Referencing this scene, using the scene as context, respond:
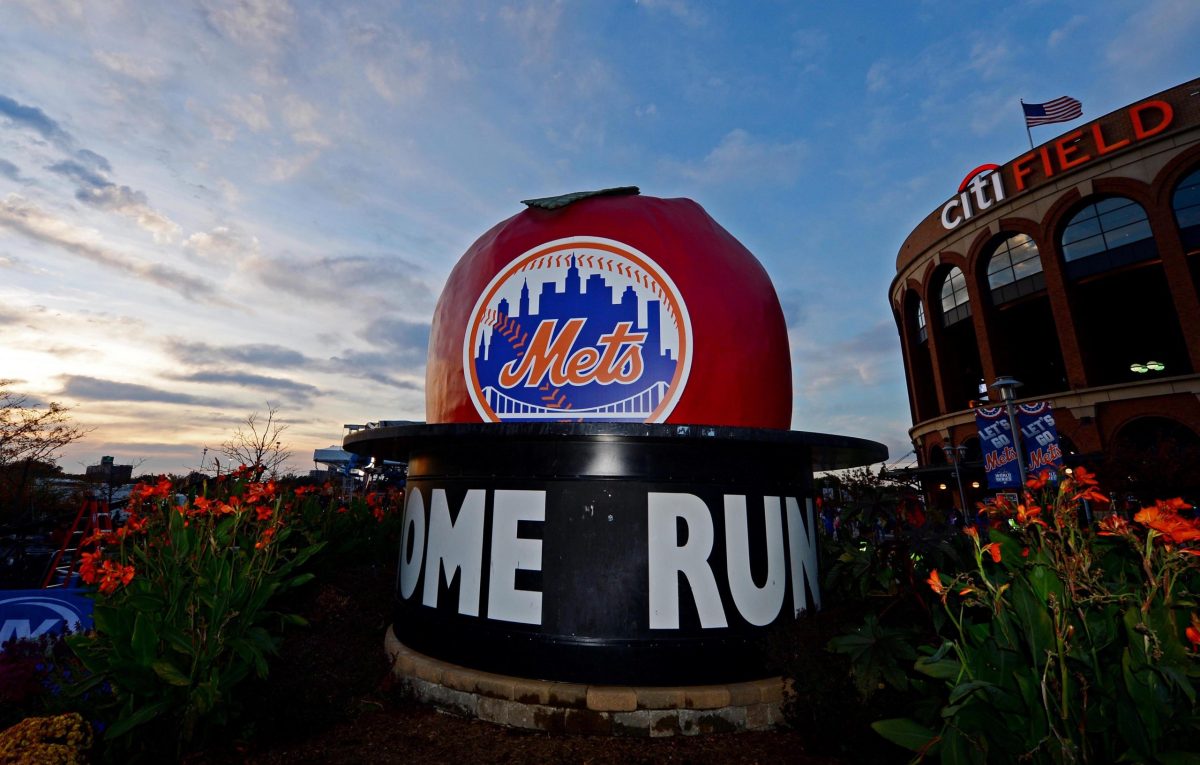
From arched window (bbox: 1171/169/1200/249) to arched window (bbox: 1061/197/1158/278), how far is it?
120 cm

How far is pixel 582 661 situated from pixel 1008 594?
13.8 ft

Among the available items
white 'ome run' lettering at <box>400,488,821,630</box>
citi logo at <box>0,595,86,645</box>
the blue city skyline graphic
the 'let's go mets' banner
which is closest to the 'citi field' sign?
the 'let's go mets' banner

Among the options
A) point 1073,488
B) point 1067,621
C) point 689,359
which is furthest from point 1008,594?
point 689,359

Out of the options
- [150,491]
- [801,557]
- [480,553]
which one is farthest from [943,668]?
[150,491]

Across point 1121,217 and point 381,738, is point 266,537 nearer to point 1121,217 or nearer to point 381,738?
point 381,738

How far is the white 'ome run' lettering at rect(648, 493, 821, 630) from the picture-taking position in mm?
6316

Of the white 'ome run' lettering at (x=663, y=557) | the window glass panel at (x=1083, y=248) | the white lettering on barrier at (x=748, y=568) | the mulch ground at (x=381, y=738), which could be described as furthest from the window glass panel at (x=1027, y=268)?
the mulch ground at (x=381, y=738)

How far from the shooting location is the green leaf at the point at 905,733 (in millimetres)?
3521

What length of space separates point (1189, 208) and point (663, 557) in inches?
1536

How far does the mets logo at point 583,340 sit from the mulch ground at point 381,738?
3447 millimetres

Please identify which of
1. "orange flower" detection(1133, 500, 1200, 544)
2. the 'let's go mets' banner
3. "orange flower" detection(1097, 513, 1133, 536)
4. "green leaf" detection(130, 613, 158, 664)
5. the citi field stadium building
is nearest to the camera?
"orange flower" detection(1133, 500, 1200, 544)

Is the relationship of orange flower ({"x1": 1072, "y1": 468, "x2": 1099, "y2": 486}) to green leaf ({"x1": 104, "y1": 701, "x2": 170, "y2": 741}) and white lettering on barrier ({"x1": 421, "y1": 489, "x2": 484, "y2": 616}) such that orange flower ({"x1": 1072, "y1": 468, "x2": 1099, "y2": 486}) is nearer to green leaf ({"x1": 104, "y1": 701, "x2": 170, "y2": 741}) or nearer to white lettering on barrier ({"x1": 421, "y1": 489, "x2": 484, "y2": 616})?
white lettering on barrier ({"x1": 421, "y1": 489, "x2": 484, "y2": 616})

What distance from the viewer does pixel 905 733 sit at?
3580mm

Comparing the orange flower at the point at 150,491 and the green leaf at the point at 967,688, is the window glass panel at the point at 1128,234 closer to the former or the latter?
the green leaf at the point at 967,688
